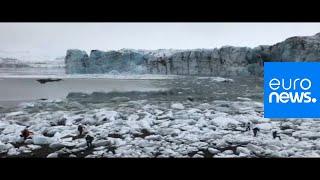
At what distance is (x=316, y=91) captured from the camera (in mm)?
2498

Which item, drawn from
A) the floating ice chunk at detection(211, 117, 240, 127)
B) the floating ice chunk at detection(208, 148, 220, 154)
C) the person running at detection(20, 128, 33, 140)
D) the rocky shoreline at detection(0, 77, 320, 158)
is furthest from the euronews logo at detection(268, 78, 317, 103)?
the person running at detection(20, 128, 33, 140)

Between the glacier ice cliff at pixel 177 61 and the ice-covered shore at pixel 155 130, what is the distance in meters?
0.24

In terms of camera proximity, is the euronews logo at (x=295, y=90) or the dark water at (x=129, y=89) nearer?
the euronews logo at (x=295, y=90)

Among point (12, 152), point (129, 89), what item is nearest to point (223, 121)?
point (129, 89)

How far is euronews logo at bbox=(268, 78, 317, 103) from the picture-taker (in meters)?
2.49

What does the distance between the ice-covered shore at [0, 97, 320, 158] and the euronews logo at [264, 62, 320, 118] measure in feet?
0.29

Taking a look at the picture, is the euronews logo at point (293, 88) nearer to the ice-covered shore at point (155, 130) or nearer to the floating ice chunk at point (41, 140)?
the ice-covered shore at point (155, 130)

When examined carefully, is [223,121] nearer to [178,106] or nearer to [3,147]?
[178,106]

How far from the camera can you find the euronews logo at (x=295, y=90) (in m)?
2.49

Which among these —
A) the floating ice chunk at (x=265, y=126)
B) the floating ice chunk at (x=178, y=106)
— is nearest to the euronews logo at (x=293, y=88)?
the floating ice chunk at (x=265, y=126)

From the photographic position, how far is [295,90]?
2.50m
